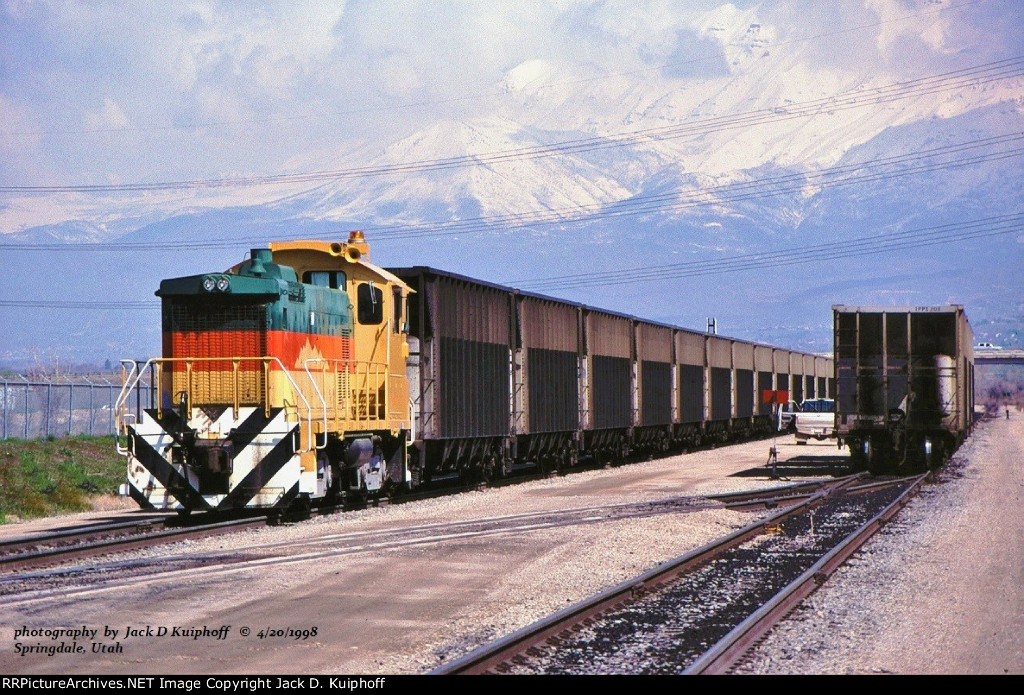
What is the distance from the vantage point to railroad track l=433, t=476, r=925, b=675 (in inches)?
356

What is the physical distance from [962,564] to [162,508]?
987cm

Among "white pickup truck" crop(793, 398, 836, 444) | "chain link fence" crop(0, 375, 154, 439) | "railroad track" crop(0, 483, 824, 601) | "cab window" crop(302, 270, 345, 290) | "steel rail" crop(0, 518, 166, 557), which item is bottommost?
"railroad track" crop(0, 483, 824, 601)

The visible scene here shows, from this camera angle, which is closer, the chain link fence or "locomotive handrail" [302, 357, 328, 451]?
"locomotive handrail" [302, 357, 328, 451]

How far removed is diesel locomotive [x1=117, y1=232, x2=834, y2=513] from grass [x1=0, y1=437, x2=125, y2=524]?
5.08 meters

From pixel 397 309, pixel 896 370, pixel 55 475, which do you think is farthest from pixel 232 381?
pixel 896 370

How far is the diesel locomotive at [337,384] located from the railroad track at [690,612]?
19.6 feet

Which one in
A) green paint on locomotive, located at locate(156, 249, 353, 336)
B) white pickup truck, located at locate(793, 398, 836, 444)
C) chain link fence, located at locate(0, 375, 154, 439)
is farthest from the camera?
white pickup truck, located at locate(793, 398, 836, 444)

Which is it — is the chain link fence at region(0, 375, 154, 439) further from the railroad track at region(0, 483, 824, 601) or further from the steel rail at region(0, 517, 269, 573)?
the railroad track at region(0, 483, 824, 601)

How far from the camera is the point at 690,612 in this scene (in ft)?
36.8

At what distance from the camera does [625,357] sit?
119 feet

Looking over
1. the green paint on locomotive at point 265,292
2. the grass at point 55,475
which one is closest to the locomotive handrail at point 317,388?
the green paint on locomotive at point 265,292

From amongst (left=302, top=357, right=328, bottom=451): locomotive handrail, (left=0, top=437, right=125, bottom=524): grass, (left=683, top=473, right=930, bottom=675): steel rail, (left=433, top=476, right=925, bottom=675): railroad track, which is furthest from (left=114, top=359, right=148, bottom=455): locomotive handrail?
(left=683, top=473, right=930, bottom=675): steel rail
